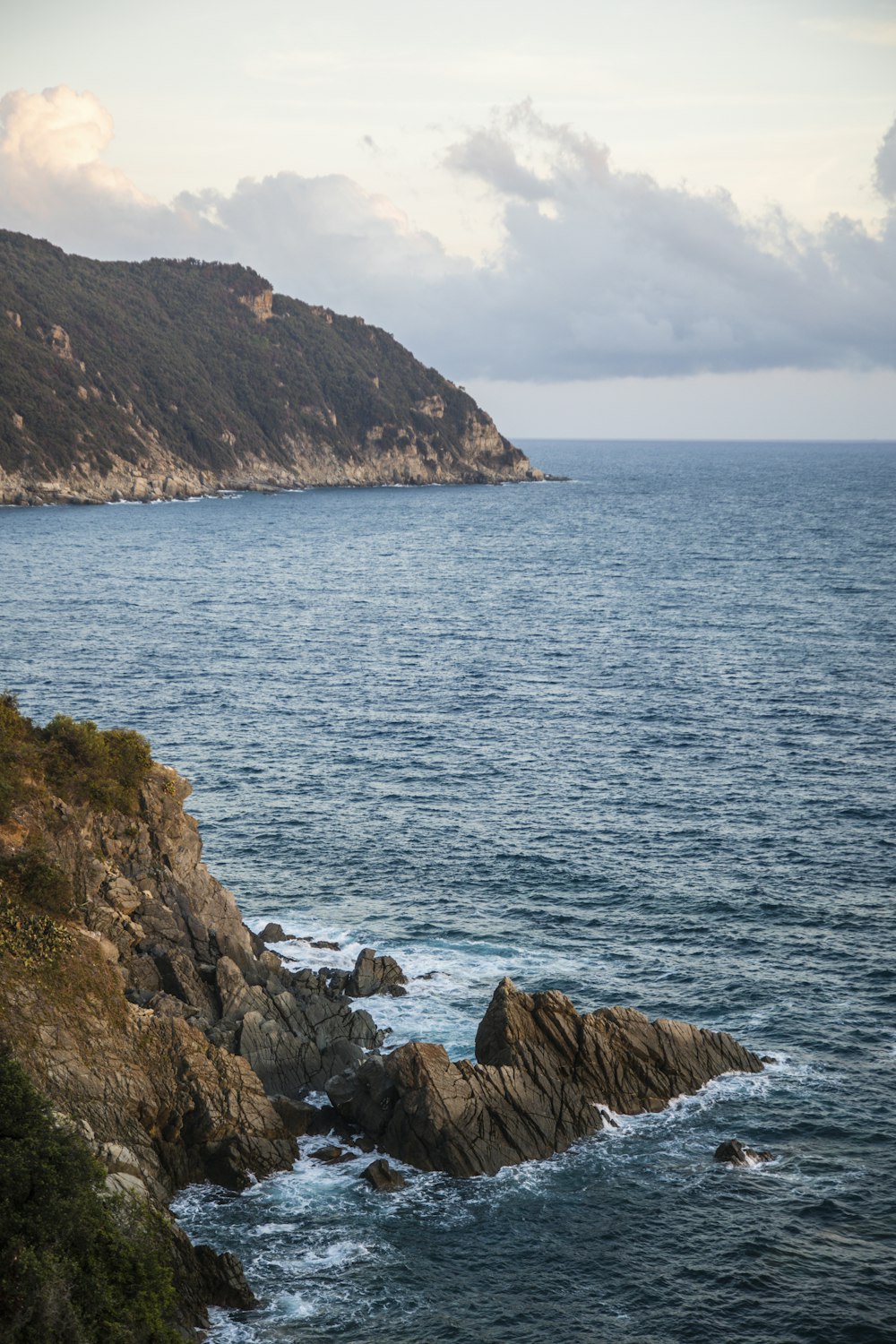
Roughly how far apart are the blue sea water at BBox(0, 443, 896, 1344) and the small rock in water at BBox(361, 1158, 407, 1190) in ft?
1.30

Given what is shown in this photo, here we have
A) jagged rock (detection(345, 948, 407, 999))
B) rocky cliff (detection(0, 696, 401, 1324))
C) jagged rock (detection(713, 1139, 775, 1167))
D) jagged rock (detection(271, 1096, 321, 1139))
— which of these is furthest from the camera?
jagged rock (detection(345, 948, 407, 999))

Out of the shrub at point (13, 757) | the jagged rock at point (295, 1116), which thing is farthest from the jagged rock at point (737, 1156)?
the shrub at point (13, 757)

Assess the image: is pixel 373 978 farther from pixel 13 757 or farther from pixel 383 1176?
pixel 13 757

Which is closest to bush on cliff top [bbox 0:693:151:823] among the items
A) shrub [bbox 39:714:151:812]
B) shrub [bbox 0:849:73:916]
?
shrub [bbox 39:714:151:812]

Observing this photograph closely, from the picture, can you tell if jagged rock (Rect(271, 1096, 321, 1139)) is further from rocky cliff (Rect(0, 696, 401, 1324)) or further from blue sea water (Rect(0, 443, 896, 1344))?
blue sea water (Rect(0, 443, 896, 1344))

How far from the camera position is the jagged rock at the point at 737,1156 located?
118ft

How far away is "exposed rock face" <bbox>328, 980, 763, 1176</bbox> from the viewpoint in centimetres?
3669

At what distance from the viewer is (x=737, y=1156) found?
36.0 meters

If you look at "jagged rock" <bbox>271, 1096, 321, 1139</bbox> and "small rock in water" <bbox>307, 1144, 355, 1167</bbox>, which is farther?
"jagged rock" <bbox>271, 1096, 321, 1139</bbox>

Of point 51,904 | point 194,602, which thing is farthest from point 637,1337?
point 194,602

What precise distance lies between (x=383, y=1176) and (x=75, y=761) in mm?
21099

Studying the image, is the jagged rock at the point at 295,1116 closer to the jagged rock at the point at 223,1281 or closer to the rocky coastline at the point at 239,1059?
the rocky coastline at the point at 239,1059

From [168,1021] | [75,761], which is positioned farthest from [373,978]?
[75,761]

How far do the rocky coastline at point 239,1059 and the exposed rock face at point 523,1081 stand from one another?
0.19 ft
